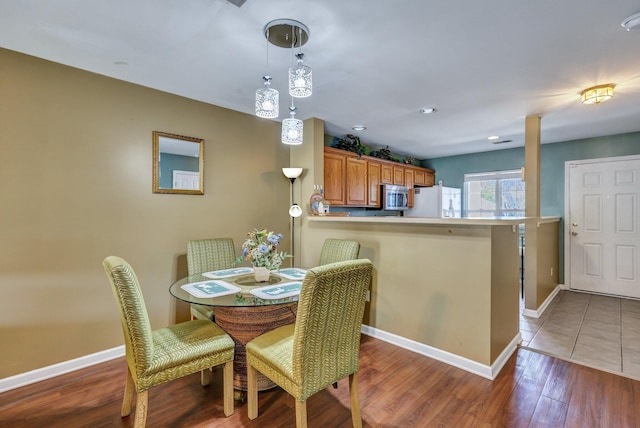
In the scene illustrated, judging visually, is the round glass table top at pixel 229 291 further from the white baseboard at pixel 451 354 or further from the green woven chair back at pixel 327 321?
the white baseboard at pixel 451 354

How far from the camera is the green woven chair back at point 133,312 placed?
1.49 m

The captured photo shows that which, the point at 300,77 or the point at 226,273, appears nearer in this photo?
the point at 300,77

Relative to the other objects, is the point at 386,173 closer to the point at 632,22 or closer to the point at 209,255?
the point at 209,255

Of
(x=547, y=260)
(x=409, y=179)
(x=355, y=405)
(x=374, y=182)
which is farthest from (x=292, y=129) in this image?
(x=547, y=260)

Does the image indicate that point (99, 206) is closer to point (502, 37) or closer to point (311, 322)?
point (311, 322)

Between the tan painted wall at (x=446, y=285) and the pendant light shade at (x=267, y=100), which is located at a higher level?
the pendant light shade at (x=267, y=100)

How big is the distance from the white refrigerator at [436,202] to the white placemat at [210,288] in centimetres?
437

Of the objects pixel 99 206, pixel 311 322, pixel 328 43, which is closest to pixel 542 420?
pixel 311 322

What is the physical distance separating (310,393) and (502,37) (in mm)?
2456

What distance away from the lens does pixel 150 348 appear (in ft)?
5.11

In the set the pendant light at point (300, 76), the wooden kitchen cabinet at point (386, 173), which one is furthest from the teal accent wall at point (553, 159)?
the pendant light at point (300, 76)

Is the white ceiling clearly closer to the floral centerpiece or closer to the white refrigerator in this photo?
the floral centerpiece

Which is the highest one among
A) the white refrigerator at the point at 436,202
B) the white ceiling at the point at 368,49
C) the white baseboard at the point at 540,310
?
the white ceiling at the point at 368,49

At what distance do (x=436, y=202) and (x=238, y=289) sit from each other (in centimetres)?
443
